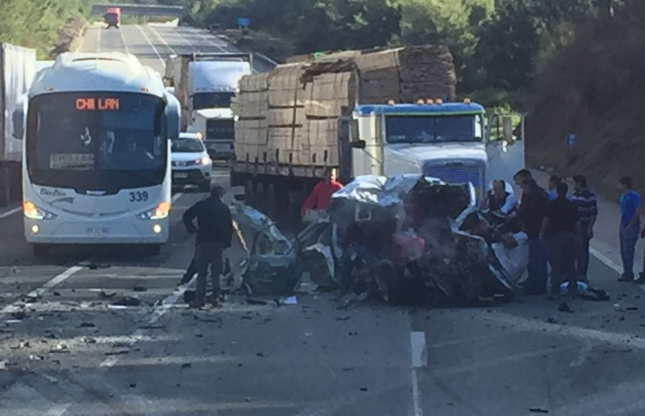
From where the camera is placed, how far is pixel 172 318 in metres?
16.9

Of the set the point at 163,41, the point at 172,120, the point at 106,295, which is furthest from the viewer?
the point at 163,41

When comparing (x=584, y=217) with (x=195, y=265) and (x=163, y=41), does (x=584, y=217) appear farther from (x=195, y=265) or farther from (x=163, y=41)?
(x=163, y=41)

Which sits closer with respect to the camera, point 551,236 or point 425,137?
point 551,236

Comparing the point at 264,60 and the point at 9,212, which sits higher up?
the point at 9,212

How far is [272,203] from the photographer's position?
31766 mm

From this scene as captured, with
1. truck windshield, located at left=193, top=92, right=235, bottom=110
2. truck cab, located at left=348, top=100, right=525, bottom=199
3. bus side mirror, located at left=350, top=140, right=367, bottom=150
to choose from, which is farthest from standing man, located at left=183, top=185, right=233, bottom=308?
truck windshield, located at left=193, top=92, right=235, bottom=110

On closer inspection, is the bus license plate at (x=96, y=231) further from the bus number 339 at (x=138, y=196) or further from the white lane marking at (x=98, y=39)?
the white lane marking at (x=98, y=39)

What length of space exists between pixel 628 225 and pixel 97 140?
886 centimetres

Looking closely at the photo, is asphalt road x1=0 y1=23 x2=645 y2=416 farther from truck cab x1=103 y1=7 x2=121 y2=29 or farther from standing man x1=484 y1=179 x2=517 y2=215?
truck cab x1=103 y1=7 x2=121 y2=29

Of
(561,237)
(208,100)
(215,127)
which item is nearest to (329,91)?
(561,237)

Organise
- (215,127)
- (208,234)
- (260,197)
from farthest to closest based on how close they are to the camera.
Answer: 1. (215,127)
2. (260,197)
3. (208,234)

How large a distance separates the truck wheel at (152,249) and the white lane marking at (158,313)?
10.8 ft

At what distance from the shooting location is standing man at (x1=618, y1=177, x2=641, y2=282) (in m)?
21.3

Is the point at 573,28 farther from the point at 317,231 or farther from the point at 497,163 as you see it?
the point at 317,231
